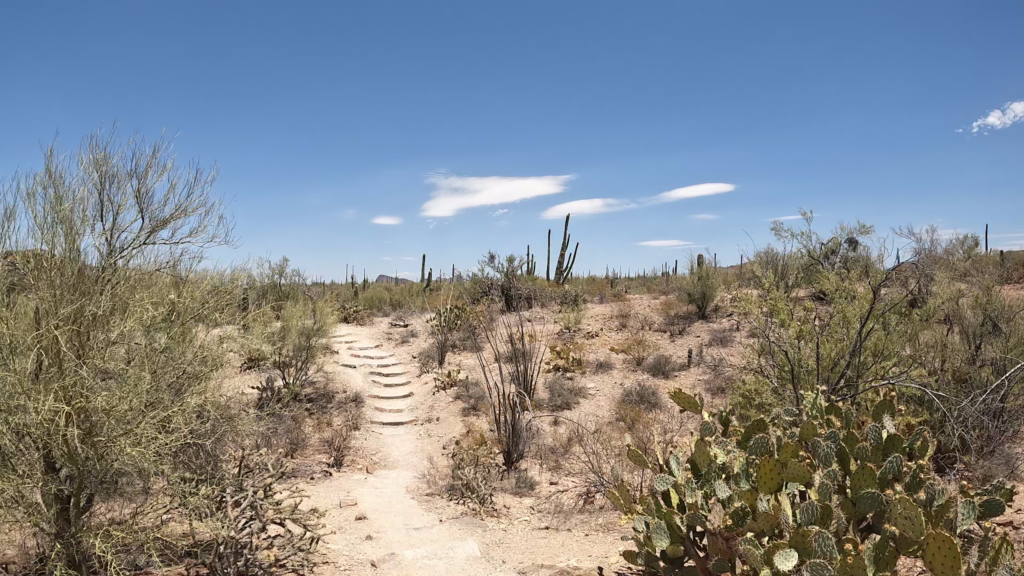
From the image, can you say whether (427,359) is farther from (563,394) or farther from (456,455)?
(456,455)

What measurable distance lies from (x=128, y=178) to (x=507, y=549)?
14.7 feet

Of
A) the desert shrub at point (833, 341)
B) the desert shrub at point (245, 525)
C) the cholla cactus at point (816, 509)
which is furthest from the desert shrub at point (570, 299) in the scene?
the cholla cactus at point (816, 509)

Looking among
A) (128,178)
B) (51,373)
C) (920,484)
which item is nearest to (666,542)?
(920,484)

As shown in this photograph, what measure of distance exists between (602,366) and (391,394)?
4240mm

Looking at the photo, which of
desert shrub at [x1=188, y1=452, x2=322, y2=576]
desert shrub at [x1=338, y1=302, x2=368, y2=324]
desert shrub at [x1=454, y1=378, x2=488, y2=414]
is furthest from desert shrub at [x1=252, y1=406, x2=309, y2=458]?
desert shrub at [x1=338, y1=302, x2=368, y2=324]

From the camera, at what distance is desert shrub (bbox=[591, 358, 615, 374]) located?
11.6 m

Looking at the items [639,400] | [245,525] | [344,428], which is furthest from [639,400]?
[245,525]

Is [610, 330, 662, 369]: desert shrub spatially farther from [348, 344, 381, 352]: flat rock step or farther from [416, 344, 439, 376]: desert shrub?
[348, 344, 381, 352]: flat rock step

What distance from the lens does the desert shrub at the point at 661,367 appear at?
11.2m

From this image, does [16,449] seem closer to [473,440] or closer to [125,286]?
[125,286]

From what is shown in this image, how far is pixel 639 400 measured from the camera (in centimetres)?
998

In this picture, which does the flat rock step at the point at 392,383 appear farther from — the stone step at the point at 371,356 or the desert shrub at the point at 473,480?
the desert shrub at the point at 473,480

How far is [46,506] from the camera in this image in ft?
12.9

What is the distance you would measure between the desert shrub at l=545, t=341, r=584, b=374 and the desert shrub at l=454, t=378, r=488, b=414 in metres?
1.62
